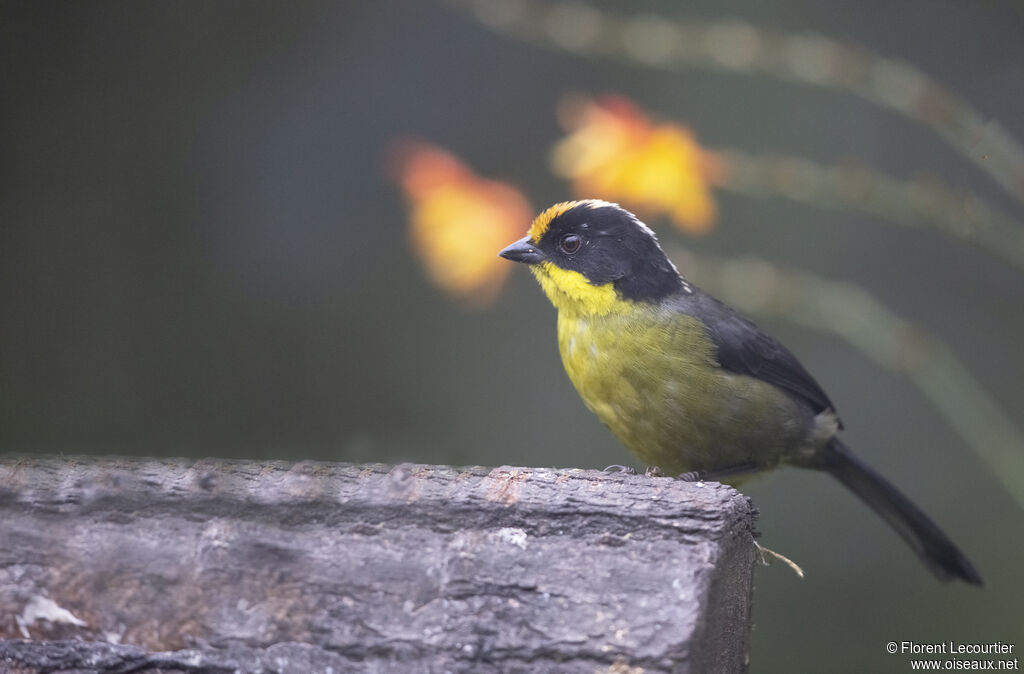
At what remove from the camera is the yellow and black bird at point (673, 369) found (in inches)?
109

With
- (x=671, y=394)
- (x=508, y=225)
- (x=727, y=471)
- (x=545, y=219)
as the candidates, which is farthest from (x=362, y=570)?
(x=508, y=225)

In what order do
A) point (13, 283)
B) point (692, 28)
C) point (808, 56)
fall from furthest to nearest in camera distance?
point (692, 28) → point (13, 283) → point (808, 56)

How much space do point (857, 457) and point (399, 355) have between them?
54.9 inches

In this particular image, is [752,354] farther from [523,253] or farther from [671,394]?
[523,253]

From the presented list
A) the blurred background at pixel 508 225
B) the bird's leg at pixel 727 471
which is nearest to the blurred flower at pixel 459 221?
the blurred background at pixel 508 225

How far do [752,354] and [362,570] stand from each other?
5.17 feet

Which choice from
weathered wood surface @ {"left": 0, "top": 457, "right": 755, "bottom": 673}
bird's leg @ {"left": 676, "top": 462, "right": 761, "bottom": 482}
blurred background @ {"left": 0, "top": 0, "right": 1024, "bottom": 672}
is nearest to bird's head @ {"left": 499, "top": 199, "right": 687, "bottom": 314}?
blurred background @ {"left": 0, "top": 0, "right": 1024, "bottom": 672}

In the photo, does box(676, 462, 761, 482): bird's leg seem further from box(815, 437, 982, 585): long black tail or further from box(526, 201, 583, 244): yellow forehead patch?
box(526, 201, 583, 244): yellow forehead patch

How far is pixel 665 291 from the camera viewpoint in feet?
9.78

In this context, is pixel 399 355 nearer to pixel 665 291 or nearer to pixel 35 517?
pixel 665 291

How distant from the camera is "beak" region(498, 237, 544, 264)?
9.62 feet

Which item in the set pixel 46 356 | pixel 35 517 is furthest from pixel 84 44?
pixel 35 517

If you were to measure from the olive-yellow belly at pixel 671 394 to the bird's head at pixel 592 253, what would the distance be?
0.33 ft

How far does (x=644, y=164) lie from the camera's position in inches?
115
